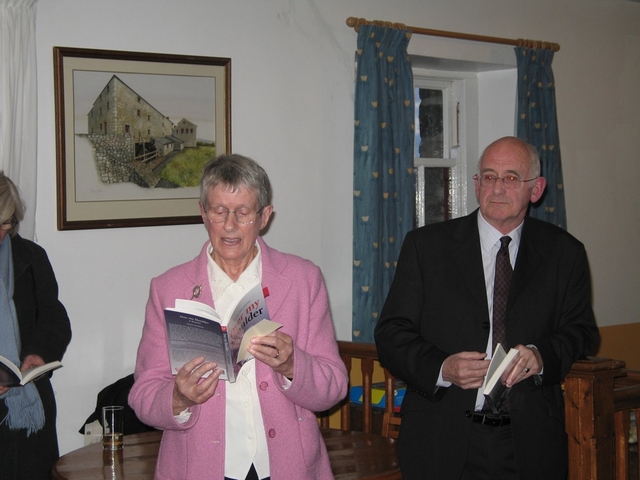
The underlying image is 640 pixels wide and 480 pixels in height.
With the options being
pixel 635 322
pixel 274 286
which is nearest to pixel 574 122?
pixel 635 322

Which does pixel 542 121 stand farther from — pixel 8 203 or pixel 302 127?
pixel 8 203

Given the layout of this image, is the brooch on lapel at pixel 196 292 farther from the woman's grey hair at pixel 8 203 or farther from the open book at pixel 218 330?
the woman's grey hair at pixel 8 203

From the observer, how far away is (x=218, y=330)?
1.87 metres

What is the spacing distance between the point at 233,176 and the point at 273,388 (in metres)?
0.54

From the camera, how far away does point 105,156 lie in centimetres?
371

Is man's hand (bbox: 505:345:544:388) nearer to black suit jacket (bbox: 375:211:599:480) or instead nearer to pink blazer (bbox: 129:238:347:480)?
black suit jacket (bbox: 375:211:599:480)

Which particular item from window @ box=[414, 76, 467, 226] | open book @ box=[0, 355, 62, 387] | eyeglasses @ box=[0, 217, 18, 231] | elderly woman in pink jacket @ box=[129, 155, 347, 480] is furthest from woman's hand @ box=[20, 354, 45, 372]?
window @ box=[414, 76, 467, 226]

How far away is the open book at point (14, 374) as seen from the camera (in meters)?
2.68

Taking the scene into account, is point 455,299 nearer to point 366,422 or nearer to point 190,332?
point 190,332

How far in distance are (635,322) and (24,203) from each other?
14.3 feet

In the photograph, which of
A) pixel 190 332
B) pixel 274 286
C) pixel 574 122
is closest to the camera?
pixel 190 332

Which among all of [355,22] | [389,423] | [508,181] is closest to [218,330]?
[508,181]

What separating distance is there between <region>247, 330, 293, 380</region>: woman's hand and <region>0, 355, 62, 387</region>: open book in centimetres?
116

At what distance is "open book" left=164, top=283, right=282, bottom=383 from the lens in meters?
1.85
